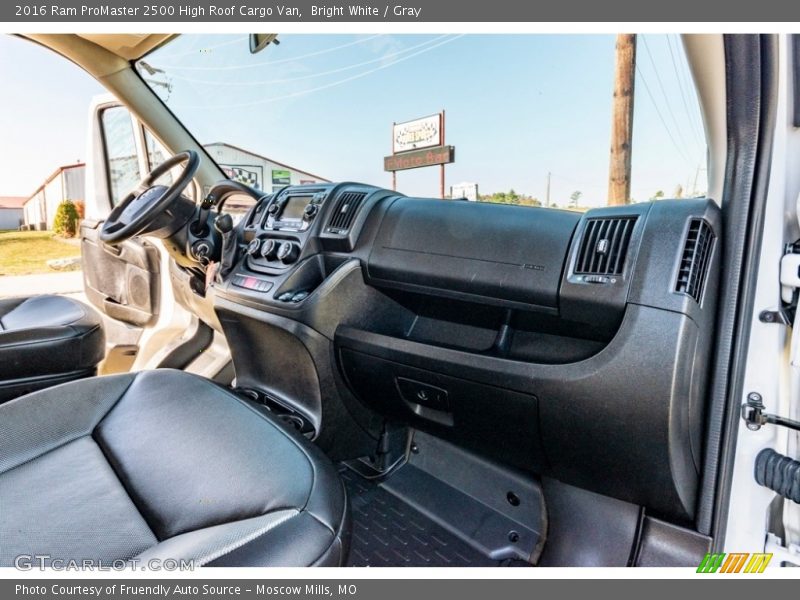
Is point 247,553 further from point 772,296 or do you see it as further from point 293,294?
point 772,296

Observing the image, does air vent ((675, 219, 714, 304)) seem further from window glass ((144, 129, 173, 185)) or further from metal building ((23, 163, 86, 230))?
metal building ((23, 163, 86, 230))

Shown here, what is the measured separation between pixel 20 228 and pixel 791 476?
251cm

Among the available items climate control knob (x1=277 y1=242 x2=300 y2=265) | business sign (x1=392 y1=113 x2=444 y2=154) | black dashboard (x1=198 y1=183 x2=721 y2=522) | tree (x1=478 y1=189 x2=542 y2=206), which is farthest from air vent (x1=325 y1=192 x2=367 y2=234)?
business sign (x1=392 y1=113 x2=444 y2=154)

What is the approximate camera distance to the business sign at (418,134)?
6.18ft

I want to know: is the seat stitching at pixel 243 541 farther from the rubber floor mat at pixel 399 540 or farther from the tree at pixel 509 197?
the tree at pixel 509 197

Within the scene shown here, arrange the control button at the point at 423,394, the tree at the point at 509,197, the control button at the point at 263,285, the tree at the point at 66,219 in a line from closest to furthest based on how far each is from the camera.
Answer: the control button at the point at 423,394 < the tree at the point at 509,197 < the control button at the point at 263,285 < the tree at the point at 66,219

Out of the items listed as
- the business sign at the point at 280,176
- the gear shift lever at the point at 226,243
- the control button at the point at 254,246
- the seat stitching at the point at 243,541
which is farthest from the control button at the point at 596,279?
the business sign at the point at 280,176

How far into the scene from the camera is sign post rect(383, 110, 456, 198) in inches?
72.1

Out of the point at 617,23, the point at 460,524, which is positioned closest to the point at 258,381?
the point at 460,524

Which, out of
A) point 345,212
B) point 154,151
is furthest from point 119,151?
point 345,212

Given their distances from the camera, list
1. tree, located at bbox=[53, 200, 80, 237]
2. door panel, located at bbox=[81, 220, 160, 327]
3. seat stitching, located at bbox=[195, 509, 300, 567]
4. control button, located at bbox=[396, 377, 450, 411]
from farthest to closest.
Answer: door panel, located at bbox=[81, 220, 160, 327], tree, located at bbox=[53, 200, 80, 237], control button, located at bbox=[396, 377, 450, 411], seat stitching, located at bbox=[195, 509, 300, 567]

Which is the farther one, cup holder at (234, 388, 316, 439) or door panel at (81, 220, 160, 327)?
door panel at (81, 220, 160, 327)

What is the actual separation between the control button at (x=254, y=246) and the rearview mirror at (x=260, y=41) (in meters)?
0.61

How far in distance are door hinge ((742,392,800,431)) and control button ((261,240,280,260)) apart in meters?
1.22
